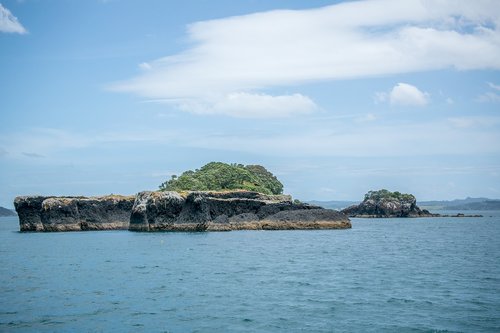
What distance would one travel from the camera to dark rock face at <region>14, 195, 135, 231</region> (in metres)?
92.1

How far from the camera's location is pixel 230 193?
94.1m

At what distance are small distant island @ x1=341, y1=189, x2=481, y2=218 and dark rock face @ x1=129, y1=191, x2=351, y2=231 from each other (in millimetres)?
84064

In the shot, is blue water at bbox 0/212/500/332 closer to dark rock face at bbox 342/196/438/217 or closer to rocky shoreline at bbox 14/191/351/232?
rocky shoreline at bbox 14/191/351/232

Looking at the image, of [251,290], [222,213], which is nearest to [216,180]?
[222,213]

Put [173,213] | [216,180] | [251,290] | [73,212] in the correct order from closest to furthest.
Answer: [251,290] < [173,213] < [73,212] < [216,180]

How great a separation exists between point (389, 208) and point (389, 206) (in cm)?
63

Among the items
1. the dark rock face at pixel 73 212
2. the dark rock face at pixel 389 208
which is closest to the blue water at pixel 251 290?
the dark rock face at pixel 73 212

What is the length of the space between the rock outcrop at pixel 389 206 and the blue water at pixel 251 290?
400 feet

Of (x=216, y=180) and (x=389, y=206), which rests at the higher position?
(x=216, y=180)

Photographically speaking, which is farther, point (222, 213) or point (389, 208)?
point (389, 208)

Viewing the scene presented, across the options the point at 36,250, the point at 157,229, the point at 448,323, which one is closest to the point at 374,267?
the point at 448,323

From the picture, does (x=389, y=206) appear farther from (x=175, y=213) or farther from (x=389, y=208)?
(x=175, y=213)

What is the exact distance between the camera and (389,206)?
7028 inches

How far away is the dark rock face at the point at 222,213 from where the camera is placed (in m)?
85.4
